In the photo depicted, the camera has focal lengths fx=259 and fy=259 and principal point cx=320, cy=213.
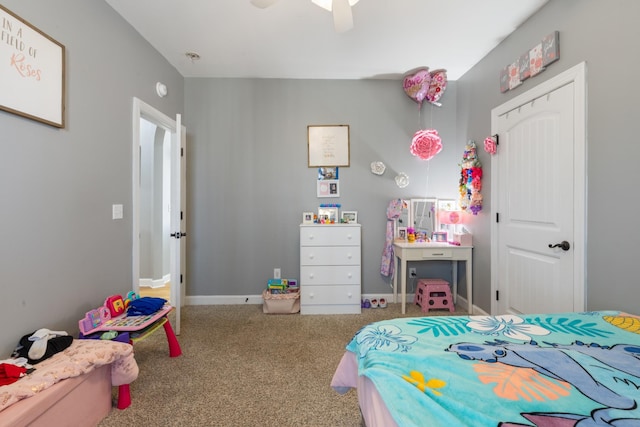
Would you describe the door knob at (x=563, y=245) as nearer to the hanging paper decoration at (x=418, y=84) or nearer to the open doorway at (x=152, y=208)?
the hanging paper decoration at (x=418, y=84)

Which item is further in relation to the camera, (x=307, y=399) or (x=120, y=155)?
(x=120, y=155)

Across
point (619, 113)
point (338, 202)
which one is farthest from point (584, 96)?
point (338, 202)

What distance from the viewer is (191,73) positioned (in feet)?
10.1

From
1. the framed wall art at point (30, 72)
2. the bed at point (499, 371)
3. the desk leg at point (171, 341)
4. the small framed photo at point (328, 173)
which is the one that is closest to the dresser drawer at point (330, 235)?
the small framed photo at point (328, 173)

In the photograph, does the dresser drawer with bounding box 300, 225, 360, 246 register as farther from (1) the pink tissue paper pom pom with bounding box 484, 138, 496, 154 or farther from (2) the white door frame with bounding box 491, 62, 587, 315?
(2) the white door frame with bounding box 491, 62, 587, 315

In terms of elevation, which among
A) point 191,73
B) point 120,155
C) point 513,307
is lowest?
point 513,307

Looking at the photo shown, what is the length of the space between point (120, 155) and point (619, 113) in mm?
3409

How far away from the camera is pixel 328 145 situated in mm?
3229

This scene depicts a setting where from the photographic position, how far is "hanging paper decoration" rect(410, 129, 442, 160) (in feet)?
9.78

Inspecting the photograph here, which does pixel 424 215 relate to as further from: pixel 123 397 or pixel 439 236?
pixel 123 397

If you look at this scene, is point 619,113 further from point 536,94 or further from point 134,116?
point 134,116

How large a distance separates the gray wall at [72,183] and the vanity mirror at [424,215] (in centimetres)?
296

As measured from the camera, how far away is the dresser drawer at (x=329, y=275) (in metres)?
2.88

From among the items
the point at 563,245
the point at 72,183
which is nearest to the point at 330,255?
the point at 563,245
